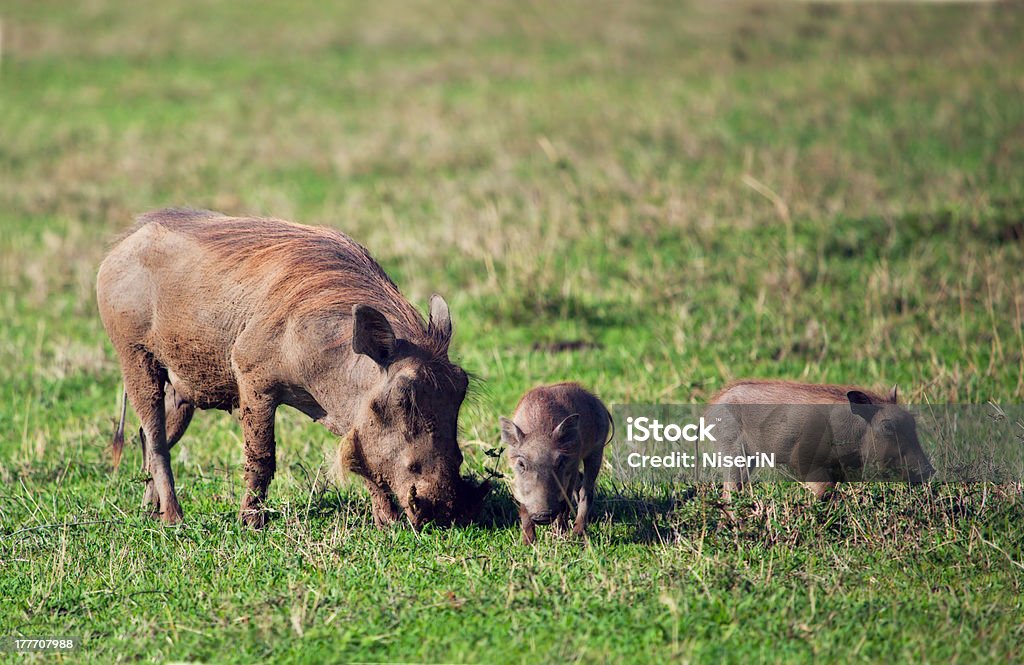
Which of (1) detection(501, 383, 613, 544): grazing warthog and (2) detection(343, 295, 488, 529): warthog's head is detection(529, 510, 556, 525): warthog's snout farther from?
(2) detection(343, 295, 488, 529): warthog's head

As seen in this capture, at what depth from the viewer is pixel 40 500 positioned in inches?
252

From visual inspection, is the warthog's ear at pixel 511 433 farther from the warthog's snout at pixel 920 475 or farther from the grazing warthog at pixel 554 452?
the warthog's snout at pixel 920 475

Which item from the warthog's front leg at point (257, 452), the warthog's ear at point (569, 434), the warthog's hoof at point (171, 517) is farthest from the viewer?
the warthog's hoof at point (171, 517)

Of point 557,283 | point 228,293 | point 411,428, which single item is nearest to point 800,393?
point 411,428

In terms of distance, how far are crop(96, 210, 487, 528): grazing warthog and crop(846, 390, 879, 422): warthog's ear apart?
182cm

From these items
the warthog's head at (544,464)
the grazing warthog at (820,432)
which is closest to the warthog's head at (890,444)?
the grazing warthog at (820,432)

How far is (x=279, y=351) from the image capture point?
5.58 m

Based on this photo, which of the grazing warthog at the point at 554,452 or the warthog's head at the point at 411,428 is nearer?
the warthog's head at the point at 411,428

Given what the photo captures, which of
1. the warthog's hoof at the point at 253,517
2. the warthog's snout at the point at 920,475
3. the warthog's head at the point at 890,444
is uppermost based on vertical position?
the warthog's head at the point at 890,444

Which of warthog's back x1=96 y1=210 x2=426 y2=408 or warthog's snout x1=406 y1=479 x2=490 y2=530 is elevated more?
warthog's back x1=96 y1=210 x2=426 y2=408

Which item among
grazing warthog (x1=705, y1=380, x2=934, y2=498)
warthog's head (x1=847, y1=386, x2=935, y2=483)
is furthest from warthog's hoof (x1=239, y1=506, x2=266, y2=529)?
warthog's head (x1=847, y1=386, x2=935, y2=483)

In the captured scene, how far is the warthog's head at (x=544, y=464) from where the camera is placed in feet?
17.2

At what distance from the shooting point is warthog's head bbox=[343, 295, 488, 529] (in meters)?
5.14

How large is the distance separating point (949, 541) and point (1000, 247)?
6.23 metres
